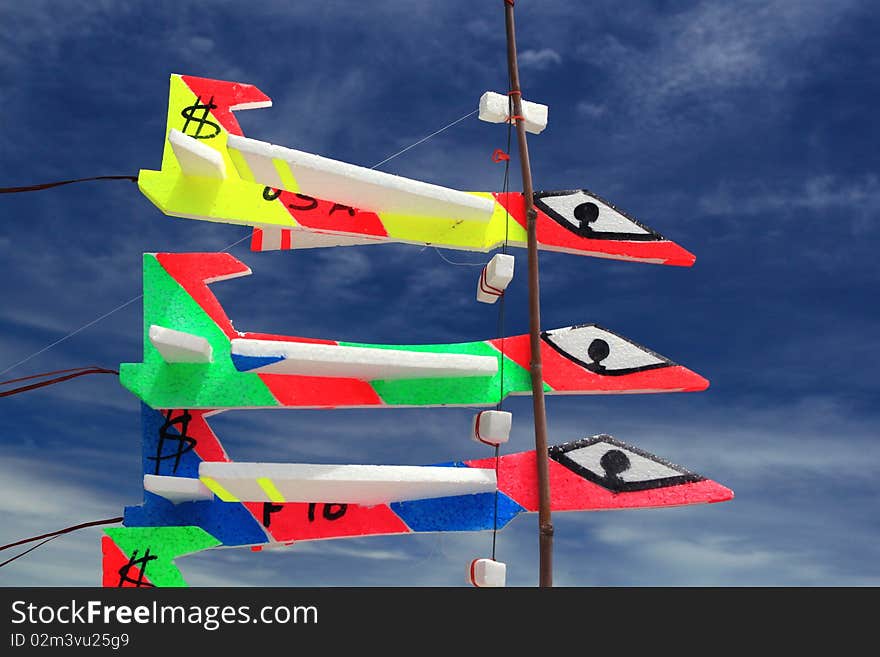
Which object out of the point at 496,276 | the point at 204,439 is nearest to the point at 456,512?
the point at 496,276

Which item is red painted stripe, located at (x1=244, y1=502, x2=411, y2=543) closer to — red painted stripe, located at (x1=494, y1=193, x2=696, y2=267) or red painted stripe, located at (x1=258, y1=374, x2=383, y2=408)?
red painted stripe, located at (x1=258, y1=374, x2=383, y2=408)

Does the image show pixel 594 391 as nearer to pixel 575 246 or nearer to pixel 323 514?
pixel 575 246

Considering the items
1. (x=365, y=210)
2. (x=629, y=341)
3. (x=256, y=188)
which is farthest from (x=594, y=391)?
(x=256, y=188)

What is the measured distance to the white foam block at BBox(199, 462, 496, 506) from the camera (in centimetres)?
552

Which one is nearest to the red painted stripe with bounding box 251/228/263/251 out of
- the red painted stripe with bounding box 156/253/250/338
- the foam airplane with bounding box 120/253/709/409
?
the red painted stripe with bounding box 156/253/250/338

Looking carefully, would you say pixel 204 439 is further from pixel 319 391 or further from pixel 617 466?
pixel 617 466

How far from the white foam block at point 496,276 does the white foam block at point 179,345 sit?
6.06 ft

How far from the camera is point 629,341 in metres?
6.06

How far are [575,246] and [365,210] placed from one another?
1.45 m

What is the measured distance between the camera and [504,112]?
614cm

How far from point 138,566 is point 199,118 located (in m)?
3.00

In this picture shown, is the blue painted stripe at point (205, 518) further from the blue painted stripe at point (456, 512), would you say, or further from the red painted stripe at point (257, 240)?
the red painted stripe at point (257, 240)
